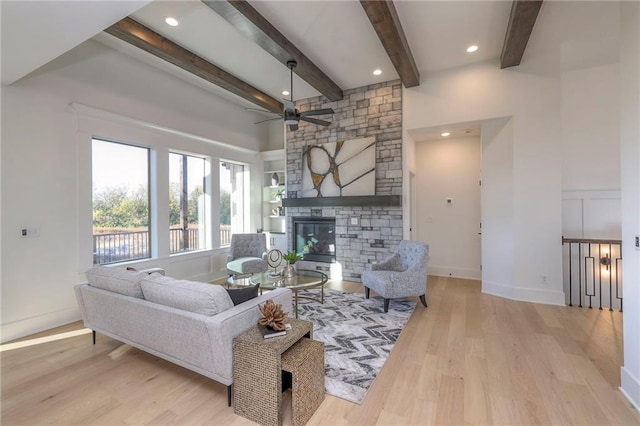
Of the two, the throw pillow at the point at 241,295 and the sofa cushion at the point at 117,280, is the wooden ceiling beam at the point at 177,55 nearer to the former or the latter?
the sofa cushion at the point at 117,280

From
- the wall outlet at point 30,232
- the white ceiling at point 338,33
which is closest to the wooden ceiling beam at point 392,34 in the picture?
the white ceiling at point 338,33

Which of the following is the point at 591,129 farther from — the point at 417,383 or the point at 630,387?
the point at 417,383

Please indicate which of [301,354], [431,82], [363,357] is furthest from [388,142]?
[301,354]

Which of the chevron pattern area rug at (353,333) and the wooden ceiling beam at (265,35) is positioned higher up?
the wooden ceiling beam at (265,35)

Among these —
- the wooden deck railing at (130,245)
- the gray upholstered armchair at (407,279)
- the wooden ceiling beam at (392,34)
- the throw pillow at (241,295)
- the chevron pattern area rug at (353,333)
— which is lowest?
the chevron pattern area rug at (353,333)

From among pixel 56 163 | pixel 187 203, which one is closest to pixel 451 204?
pixel 187 203

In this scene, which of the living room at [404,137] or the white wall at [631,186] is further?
the living room at [404,137]

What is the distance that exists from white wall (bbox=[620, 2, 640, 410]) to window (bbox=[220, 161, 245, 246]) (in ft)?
18.7

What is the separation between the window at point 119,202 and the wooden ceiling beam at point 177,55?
4.99 feet

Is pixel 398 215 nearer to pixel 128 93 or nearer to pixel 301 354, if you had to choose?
pixel 301 354

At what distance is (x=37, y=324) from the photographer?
10.5ft

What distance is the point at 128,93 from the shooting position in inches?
159

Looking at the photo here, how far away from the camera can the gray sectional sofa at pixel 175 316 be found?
1910 mm

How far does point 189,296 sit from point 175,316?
7.3 inches
